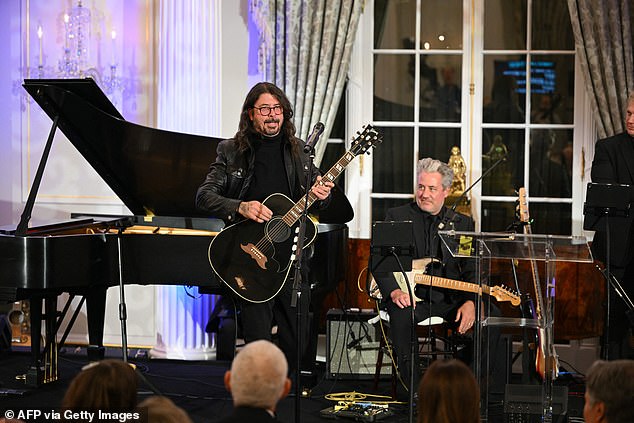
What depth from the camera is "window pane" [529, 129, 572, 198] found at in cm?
679

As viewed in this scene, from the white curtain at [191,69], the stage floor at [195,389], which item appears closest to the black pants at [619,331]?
the stage floor at [195,389]

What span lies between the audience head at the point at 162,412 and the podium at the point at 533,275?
2322mm

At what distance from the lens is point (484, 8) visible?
6.86 meters

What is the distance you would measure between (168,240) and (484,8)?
2918 millimetres

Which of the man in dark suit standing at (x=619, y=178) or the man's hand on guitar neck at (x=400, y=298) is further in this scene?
the man in dark suit standing at (x=619, y=178)

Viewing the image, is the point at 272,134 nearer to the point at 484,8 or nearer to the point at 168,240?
the point at 168,240

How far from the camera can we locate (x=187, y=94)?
6477mm

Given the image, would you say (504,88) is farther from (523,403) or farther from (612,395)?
(612,395)

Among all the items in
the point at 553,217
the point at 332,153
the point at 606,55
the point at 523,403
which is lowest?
the point at 523,403

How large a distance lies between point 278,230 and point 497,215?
271 cm

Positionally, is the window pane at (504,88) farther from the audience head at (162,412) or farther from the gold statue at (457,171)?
the audience head at (162,412)

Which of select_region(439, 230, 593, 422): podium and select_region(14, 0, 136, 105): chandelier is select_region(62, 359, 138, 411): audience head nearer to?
select_region(439, 230, 593, 422): podium

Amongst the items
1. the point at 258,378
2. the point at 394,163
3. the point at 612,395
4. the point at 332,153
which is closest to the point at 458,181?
the point at 394,163

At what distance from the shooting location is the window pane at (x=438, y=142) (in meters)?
6.92
